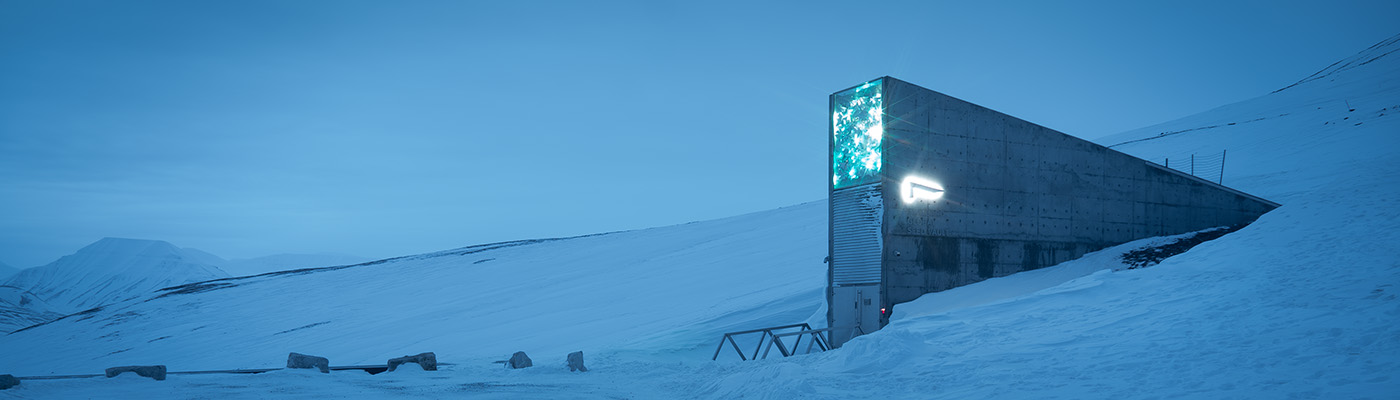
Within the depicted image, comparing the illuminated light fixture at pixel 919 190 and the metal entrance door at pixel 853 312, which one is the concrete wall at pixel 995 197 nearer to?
the illuminated light fixture at pixel 919 190

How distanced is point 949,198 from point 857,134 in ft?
7.61

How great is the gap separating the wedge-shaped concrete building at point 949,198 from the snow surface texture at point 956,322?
0.75m

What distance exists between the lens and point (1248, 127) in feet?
135

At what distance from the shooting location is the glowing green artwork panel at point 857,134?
16.9 metres

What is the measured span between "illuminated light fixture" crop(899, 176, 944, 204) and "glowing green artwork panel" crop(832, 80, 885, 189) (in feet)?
2.05

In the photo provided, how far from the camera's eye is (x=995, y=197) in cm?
1753

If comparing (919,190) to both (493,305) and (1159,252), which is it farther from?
(493,305)

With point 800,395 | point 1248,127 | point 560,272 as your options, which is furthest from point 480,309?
point 1248,127

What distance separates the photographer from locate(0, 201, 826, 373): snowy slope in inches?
1014

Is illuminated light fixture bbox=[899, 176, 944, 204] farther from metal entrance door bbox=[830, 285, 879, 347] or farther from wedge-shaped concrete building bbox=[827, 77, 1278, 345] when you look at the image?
metal entrance door bbox=[830, 285, 879, 347]

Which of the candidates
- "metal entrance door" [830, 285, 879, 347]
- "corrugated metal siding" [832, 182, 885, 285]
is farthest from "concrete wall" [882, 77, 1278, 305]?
"metal entrance door" [830, 285, 879, 347]

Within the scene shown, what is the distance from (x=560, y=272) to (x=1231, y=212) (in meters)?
30.0

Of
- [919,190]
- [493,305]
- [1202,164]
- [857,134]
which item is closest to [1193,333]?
[919,190]

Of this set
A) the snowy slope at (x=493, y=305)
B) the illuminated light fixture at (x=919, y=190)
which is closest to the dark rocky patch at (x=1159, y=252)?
the illuminated light fixture at (x=919, y=190)
